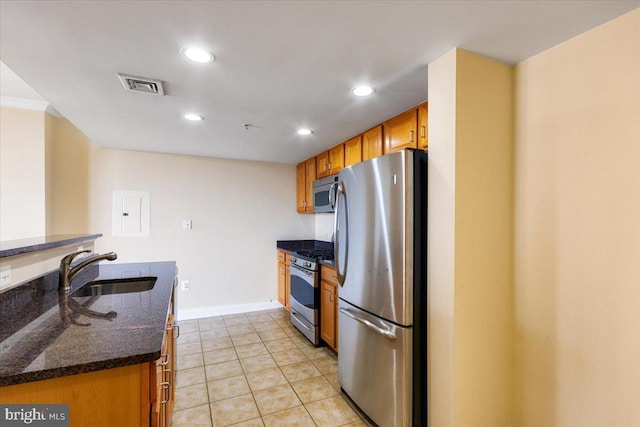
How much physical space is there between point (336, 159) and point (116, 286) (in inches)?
91.5

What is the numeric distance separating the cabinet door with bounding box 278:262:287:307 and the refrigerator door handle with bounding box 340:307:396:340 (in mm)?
1953

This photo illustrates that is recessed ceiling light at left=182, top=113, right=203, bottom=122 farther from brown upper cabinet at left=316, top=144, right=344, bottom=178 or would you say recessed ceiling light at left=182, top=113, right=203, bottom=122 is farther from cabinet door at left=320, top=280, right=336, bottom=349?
cabinet door at left=320, top=280, right=336, bottom=349

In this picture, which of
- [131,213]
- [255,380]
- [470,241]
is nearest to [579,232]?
[470,241]

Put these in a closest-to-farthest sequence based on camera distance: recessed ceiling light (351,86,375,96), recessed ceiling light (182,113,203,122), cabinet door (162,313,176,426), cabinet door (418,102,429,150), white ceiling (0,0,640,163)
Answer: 1. white ceiling (0,0,640,163)
2. cabinet door (162,313,176,426)
3. recessed ceiling light (351,86,375,96)
4. cabinet door (418,102,429,150)
5. recessed ceiling light (182,113,203,122)

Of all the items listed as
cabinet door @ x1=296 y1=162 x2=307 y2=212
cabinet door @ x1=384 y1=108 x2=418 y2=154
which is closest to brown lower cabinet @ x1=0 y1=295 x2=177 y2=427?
cabinet door @ x1=384 y1=108 x2=418 y2=154

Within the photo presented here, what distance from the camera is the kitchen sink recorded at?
189 centimetres

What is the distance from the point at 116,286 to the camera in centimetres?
199

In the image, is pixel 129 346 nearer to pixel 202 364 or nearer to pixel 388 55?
pixel 388 55

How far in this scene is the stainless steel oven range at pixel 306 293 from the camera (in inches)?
116

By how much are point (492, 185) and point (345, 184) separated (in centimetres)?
94

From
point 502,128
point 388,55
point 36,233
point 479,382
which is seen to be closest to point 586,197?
point 502,128

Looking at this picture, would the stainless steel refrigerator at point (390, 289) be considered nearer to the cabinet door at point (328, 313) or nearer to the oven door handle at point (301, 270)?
the cabinet door at point (328, 313)

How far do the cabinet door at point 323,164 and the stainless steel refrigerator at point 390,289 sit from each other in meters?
1.54

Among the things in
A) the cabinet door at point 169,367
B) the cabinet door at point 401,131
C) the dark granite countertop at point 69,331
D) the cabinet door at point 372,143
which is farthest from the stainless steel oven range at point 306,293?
the dark granite countertop at point 69,331
